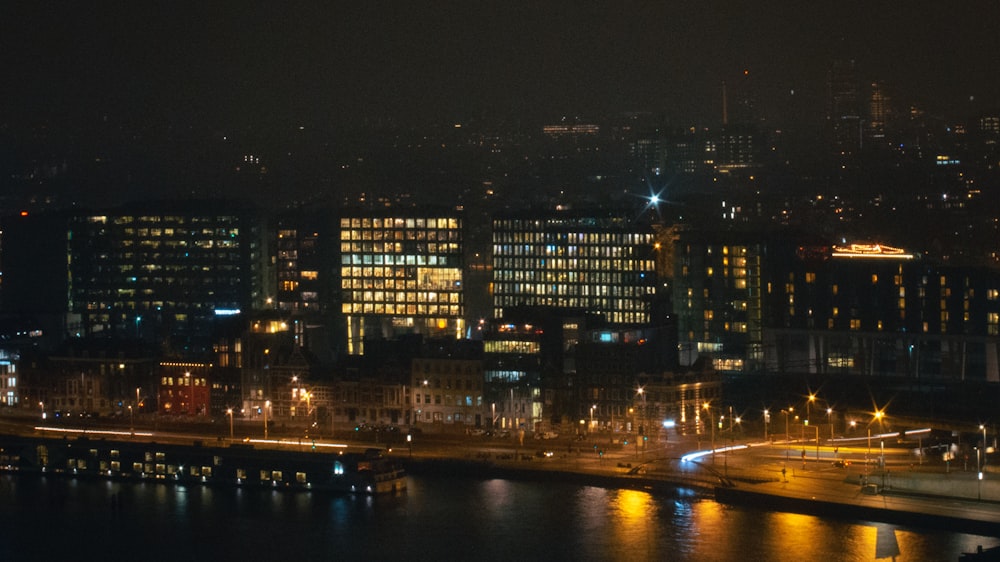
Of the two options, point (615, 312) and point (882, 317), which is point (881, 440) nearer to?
point (882, 317)

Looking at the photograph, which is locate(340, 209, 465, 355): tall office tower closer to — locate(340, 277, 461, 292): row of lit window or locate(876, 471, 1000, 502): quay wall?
locate(340, 277, 461, 292): row of lit window

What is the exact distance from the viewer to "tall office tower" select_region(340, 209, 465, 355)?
226 ft

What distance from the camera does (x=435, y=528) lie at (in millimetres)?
40281

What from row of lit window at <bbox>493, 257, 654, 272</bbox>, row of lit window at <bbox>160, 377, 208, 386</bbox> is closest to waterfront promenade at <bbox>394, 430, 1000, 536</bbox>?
row of lit window at <bbox>160, 377, 208, 386</bbox>

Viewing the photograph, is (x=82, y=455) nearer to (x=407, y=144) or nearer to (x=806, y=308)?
(x=806, y=308)

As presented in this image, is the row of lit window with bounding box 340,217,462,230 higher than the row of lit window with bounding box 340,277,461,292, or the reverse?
the row of lit window with bounding box 340,217,462,230

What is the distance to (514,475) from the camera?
1799 inches

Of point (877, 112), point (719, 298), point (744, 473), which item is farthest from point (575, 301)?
point (877, 112)

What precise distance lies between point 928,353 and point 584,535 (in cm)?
2076

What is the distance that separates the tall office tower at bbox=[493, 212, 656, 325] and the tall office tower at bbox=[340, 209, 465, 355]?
58.4 inches

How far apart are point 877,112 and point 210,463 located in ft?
217

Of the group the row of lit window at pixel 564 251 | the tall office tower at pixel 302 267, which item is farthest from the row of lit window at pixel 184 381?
the row of lit window at pixel 564 251

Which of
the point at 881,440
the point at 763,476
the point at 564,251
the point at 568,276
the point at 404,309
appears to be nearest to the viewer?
the point at 763,476

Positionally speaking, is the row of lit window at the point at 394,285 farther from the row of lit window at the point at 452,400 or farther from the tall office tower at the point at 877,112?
the tall office tower at the point at 877,112
